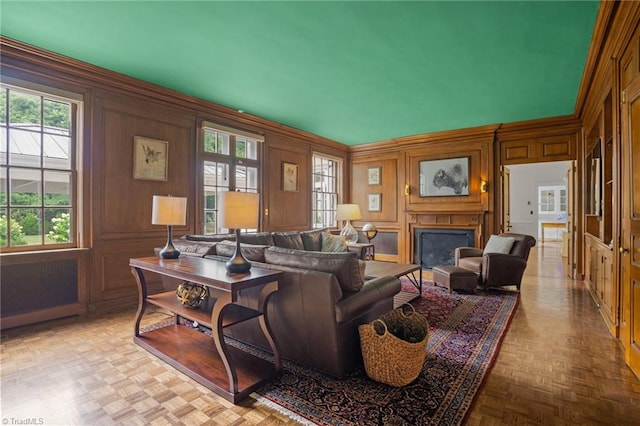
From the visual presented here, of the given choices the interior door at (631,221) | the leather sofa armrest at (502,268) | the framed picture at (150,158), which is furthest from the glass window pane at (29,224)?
the leather sofa armrest at (502,268)

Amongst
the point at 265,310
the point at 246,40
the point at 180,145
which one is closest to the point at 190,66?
the point at 246,40

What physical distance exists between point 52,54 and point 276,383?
12.2 ft

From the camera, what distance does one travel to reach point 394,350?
2.02 meters

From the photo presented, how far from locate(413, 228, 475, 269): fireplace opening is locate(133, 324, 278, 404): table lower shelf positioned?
4415 millimetres

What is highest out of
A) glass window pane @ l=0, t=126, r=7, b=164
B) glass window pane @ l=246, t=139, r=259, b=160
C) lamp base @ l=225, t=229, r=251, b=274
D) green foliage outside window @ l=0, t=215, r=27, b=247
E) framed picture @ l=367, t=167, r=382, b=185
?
glass window pane @ l=246, t=139, r=259, b=160

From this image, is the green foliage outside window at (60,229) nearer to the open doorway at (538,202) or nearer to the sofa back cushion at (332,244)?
the sofa back cushion at (332,244)

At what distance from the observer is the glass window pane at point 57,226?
3.40 meters

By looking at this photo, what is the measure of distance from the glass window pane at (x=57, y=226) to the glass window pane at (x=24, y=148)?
52cm

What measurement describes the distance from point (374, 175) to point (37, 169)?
5789 mm

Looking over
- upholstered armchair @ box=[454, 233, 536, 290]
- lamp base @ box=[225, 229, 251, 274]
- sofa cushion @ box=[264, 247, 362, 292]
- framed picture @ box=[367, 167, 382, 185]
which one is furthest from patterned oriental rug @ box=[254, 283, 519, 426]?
framed picture @ box=[367, 167, 382, 185]

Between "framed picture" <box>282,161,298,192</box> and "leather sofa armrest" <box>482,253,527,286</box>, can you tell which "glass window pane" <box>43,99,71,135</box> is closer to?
"framed picture" <box>282,161,298,192</box>

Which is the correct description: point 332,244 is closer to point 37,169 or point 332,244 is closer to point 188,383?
point 188,383

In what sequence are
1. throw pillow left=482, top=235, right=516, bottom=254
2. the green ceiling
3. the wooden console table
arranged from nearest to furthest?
the wooden console table → the green ceiling → throw pillow left=482, top=235, right=516, bottom=254

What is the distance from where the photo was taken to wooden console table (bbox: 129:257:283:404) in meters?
2.00
